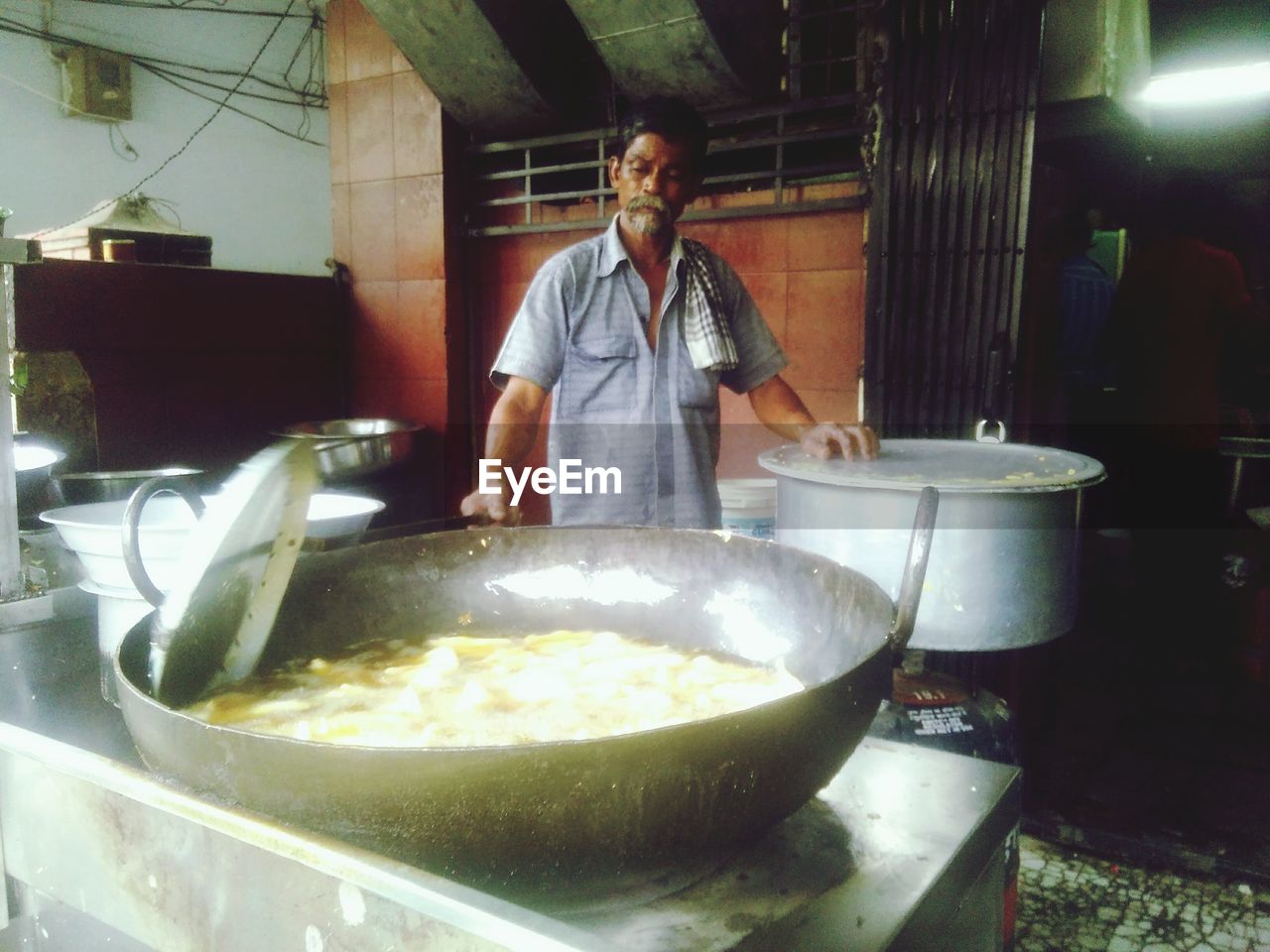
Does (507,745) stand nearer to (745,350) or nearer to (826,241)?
(745,350)

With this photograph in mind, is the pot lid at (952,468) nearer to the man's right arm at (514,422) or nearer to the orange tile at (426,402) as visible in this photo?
the man's right arm at (514,422)

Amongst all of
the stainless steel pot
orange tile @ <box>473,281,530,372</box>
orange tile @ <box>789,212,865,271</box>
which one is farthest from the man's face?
orange tile @ <box>473,281,530,372</box>

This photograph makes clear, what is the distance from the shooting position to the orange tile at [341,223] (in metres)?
5.24

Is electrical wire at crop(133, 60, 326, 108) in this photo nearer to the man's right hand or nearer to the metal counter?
the man's right hand

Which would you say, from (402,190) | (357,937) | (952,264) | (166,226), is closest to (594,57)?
(402,190)

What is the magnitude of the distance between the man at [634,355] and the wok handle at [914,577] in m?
1.74

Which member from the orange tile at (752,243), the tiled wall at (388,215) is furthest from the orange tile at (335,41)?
the orange tile at (752,243)

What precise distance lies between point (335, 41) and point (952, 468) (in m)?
4.51

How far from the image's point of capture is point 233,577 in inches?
42.6

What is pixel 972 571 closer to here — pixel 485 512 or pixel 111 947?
pixel 485 512

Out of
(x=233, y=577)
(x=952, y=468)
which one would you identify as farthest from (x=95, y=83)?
(x=233, y=577)

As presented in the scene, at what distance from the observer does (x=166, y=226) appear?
16.4 feet

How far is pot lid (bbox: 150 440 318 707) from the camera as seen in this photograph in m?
0.99

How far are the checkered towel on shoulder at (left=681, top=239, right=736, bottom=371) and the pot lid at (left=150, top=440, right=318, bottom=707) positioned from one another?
1.82 m
